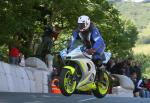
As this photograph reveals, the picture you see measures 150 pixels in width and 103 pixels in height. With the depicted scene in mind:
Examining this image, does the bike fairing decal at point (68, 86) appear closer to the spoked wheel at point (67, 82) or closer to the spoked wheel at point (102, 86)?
the spoked wheel at point (67, 82)

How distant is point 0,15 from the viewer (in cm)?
2850

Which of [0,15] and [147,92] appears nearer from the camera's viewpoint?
[147,92]

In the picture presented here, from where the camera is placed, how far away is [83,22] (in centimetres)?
1296

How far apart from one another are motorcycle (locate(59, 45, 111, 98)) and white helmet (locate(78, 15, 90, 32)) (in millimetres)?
448

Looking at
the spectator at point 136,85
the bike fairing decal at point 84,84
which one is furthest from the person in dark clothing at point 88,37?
the spectator at point 136,85

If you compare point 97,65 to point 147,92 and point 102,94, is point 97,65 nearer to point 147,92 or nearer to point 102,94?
point 102,94

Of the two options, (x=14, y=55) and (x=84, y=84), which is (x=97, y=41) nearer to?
(x=84, y=84)

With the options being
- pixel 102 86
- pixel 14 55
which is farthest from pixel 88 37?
pixel 14 55

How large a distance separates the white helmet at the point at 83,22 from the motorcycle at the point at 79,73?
0.45 m

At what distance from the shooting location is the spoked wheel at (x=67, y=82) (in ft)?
40.5

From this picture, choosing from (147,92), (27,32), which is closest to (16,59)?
(147,92)

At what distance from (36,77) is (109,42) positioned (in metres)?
20.6

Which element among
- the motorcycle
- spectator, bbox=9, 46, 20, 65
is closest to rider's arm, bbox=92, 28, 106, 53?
the motorcycle

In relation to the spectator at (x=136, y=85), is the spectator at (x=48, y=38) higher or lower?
higher
